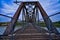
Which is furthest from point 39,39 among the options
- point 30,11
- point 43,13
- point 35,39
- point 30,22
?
point 30,22

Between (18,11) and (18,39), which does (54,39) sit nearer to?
(18,39)

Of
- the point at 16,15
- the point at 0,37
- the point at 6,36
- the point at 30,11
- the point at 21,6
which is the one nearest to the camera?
the point at 0,37

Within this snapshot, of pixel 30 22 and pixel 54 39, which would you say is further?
pixel 30 22

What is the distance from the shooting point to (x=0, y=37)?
4332 mm

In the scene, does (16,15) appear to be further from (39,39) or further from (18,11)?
(39,39)

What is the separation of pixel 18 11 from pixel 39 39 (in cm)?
123

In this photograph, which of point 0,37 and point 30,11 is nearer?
point 0,37

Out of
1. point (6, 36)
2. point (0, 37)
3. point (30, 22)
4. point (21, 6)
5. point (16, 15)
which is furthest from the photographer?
point (30, 22)

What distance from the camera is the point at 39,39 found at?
4.79m

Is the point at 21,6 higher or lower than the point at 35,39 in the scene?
higher

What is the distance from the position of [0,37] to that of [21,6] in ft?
6.31

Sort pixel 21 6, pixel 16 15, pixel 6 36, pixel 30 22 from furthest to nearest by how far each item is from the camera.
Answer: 1. pixel 30 22
2. pixel 21 6
3. pixel 16 15
4. pixel 6 36

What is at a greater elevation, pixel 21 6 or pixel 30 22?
pixel 21 6

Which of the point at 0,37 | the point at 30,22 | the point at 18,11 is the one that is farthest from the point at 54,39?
the point at 30,22
